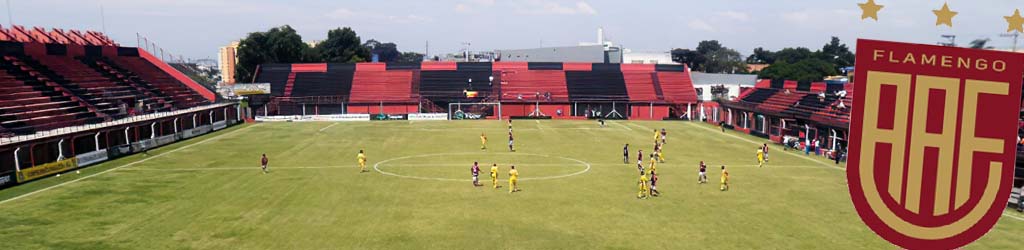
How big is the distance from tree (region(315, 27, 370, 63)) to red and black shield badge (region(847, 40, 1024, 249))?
447 ft

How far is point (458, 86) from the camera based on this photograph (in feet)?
308

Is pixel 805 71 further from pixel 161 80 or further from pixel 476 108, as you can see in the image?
pixel 161 80

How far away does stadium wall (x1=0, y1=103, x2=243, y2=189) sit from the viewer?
116ft

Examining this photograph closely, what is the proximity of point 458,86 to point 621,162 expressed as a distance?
53261 millimetres

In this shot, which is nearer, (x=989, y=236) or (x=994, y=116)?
(x=994, y=116)

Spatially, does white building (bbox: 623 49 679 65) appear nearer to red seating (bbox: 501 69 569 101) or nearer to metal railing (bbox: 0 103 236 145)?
red seating (bbox: 501 69 569 101)

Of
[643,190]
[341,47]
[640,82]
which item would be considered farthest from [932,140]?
[341,47]

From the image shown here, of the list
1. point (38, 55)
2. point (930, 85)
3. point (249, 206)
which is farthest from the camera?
point (38, 55)

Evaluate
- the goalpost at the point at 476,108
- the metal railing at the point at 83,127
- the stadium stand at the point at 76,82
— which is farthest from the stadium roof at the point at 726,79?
the metal railing at the point at 83,127

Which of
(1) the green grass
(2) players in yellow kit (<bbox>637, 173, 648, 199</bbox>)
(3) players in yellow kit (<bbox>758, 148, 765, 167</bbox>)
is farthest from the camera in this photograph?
(3) players in yellow kit (<bbox>758, 148, 765, 167</bbox>)

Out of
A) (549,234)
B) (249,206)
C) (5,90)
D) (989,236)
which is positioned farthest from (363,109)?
(989,236)

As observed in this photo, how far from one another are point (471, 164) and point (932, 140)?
33.9m

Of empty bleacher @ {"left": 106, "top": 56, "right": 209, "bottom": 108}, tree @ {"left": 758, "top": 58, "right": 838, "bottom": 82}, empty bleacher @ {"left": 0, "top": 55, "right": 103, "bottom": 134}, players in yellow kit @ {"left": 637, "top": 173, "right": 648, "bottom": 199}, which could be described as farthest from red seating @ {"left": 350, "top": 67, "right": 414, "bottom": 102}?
tree @ {"left": 758, "top": 58, "right": 838, "bottom": 82}

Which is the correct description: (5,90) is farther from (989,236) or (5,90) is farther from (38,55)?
(989,236)
